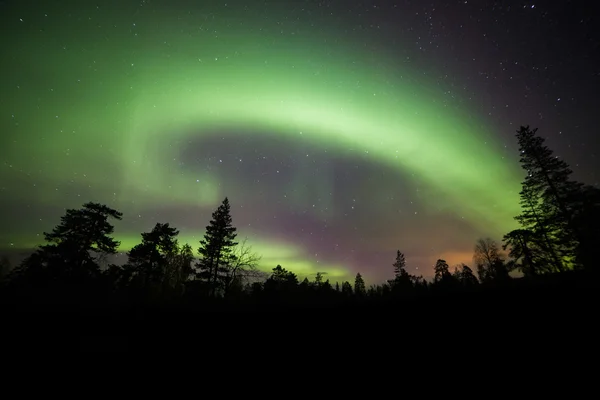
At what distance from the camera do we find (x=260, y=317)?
641 centimetres

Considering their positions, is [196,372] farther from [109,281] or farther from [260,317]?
[109,281]

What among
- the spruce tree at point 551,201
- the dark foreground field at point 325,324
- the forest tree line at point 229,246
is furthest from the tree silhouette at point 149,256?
the spruce tree at point 551,201

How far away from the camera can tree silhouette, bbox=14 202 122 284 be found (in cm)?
2609

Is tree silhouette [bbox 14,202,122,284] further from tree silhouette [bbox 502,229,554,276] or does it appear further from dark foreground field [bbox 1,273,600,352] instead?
tree silhouette [bbox 502,229,554,276]

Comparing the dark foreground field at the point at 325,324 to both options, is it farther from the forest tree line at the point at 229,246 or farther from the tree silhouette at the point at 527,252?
the tree silhouette at the point at 527,252

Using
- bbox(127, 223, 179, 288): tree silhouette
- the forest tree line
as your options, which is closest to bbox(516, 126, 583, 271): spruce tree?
the forest tree line

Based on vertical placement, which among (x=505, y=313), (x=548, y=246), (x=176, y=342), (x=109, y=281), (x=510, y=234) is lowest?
(x=176, y=342)

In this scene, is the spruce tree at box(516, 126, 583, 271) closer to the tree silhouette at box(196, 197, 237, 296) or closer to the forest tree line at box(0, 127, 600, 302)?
the forest tree line at box(0, 127, 600, 302)

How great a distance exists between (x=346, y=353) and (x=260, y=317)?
291 cm

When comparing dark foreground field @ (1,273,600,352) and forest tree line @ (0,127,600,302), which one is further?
forest tree line @ (0,127,600,302)

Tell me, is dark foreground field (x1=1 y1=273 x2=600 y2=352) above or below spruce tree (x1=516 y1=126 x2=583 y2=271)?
below

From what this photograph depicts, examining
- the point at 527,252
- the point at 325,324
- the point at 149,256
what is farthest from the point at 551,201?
the point at 149,256

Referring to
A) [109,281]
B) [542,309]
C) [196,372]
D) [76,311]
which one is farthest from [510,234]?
[109,281]

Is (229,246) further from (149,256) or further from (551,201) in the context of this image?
(551,201)
